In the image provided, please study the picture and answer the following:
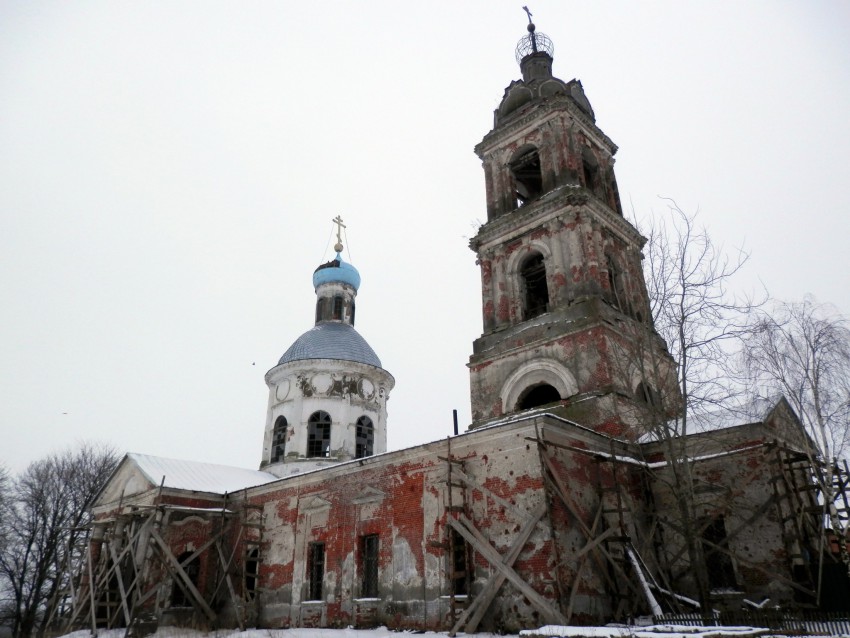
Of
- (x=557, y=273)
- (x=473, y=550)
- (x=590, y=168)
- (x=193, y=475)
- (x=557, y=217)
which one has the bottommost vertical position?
(x=473, y=550)

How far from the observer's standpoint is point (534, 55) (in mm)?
23172

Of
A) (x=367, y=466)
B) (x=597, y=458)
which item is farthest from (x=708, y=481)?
(x=367, y=466)

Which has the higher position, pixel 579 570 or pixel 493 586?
pixel 579 570

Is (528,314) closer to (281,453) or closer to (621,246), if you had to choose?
(621,246)

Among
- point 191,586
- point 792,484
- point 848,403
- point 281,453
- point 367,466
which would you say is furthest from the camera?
point 281,453

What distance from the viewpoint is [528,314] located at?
1891 cm

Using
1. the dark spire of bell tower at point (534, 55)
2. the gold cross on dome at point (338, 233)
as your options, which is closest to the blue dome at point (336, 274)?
the gold cross on dome at point (338, 233)

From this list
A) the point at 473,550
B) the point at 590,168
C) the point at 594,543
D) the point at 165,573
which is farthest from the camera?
the point at 590,168

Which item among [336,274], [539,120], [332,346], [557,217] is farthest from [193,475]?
[539,120]

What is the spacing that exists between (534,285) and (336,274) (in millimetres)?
13103

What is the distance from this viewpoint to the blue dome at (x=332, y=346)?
86.7 feet

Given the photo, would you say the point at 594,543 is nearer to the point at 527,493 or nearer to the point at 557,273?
the point at 527,493

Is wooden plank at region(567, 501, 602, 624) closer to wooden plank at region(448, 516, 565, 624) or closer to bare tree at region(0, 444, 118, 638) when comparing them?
wooden plank at region(448, 516, 565, 624)

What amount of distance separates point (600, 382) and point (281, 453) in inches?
602
